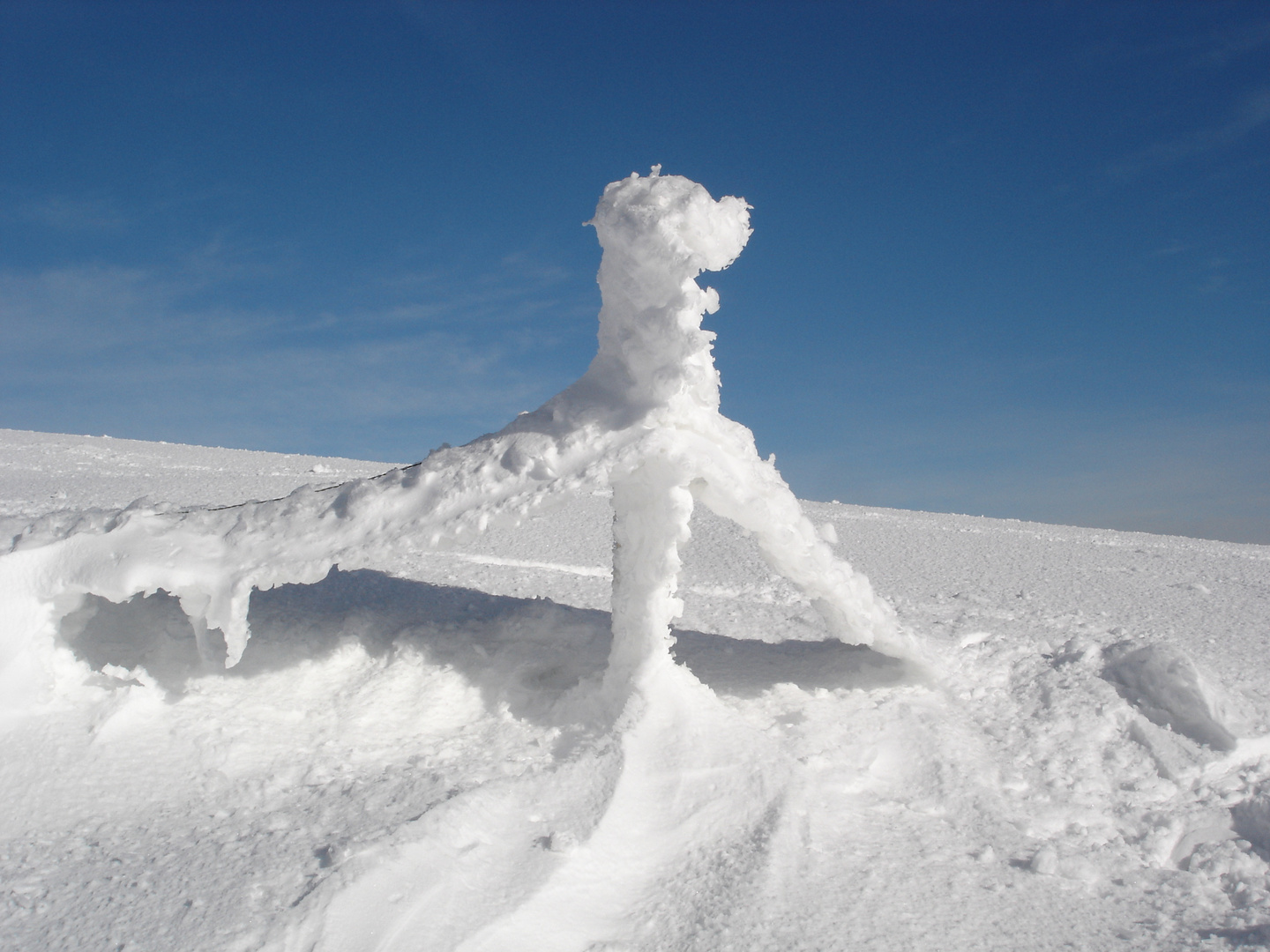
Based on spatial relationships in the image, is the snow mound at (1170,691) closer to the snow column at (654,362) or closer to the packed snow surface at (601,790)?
the packed snow surface at (601,790)

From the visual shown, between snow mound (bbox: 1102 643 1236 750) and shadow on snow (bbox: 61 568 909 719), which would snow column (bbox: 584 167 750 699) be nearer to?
shadow on snow (bbox: 61 568 909 719)

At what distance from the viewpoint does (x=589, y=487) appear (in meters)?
2.95

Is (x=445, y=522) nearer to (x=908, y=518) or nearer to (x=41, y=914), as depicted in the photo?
(x=41, y=914)

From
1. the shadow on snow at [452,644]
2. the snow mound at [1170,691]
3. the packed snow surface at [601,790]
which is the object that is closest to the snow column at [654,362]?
the packed snow surface at [601,790]

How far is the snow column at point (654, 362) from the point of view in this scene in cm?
301

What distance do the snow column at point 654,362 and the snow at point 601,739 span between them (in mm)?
15

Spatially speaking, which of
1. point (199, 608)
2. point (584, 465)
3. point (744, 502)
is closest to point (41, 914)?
point (199, 608)

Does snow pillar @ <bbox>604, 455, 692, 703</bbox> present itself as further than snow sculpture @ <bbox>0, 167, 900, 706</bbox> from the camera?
Yes

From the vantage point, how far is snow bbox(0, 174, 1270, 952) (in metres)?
2.26

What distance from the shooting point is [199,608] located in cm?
314

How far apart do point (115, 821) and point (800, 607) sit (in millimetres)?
3703

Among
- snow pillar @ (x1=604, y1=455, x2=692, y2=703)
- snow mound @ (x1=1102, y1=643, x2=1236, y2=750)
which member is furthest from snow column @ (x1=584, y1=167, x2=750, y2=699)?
snow mound @ (x1=1102, y1=643, x2=1236, y2=750)

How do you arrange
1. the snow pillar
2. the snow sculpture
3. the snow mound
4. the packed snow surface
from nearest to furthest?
the packed snow surface
the snow sculpture
the snow pillar
the snow mound

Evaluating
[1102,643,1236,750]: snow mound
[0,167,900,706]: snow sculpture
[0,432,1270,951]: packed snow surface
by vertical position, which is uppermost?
[0,167,900,706]: snow sculpture
